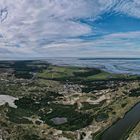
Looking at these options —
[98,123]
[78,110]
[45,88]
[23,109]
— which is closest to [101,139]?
[98,123]

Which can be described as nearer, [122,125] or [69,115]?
[122,125]

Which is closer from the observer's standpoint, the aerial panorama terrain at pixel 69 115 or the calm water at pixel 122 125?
the calm water at pixel 122 125

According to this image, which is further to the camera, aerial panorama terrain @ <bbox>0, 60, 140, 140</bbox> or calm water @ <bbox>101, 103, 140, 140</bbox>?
aerial panorama terrain @ <bbox>0, 60, 140, 140</bbox>

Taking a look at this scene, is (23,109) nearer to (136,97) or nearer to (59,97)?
(59,97)

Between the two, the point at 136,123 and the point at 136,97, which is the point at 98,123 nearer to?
the point at 136,123

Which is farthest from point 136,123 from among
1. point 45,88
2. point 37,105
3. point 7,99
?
point 45,88

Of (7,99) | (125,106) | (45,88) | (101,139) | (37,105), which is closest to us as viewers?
(101,139)

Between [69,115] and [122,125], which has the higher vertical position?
[69,115]

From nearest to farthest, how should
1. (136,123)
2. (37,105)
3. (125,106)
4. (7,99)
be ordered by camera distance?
(136,123) < (125,106) < (37,105) < (7,99)

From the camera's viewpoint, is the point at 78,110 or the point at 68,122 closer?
the point at 68,122
